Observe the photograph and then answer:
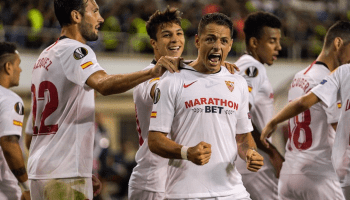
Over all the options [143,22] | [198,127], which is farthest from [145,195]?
[143,22]

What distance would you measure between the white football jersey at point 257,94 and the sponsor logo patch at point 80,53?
210 cm

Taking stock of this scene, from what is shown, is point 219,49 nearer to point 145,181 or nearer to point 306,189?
point 145,181

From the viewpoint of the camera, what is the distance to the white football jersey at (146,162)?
→ 14.6 ft

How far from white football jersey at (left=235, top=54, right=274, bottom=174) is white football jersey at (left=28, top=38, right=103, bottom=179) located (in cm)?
207

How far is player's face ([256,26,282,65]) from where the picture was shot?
5707 millimetres

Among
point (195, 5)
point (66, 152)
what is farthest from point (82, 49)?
point (195, 5)

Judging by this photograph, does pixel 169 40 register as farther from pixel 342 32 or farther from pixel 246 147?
pixel 342 32

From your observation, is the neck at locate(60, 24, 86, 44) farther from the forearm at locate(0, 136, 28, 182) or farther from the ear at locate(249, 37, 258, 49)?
the ear at locate(249, 37, 258, 49)

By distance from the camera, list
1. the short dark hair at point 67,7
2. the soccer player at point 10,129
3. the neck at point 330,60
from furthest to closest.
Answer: the neck at point 330,60
the soccer player at point 10,129
the short dark hair at point 67,7

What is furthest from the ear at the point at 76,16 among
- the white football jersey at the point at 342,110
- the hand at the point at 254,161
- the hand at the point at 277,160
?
the hand at the point at 277,160

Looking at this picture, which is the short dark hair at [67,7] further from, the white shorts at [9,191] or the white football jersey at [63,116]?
the white shorts at [9,191]

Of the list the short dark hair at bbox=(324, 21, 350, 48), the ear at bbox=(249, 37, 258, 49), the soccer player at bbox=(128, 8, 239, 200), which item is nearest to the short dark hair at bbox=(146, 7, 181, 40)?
the soccer player at bbox=(128, 8, 239, 200)

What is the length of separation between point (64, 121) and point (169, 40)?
63.2 inches

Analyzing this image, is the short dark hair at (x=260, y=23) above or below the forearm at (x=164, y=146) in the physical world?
above
